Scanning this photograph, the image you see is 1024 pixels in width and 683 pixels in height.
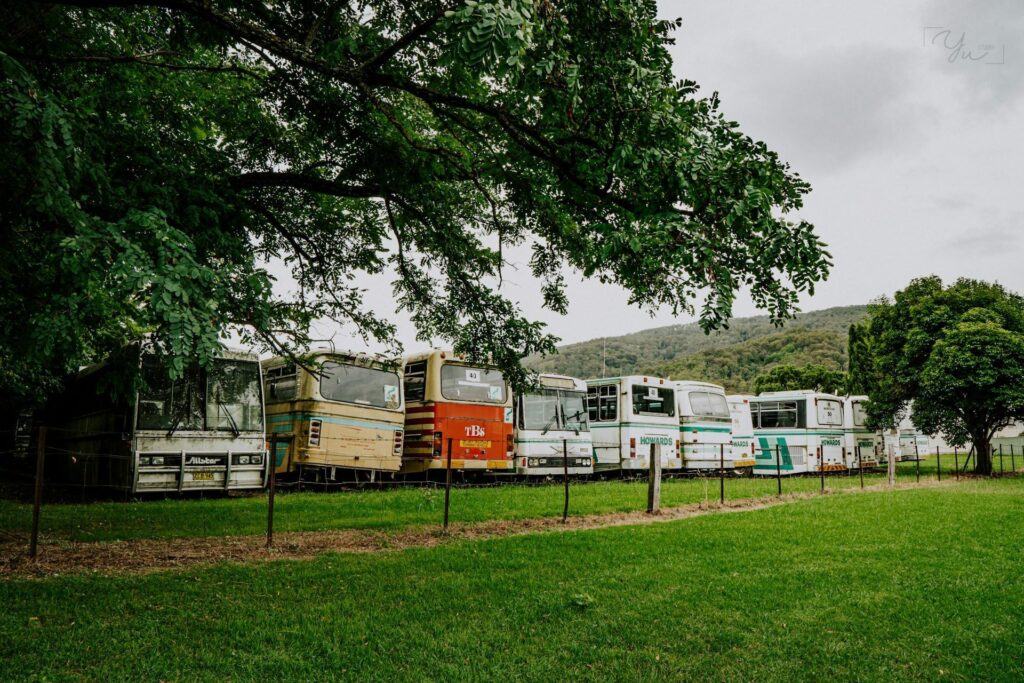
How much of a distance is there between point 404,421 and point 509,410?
283 centimetres

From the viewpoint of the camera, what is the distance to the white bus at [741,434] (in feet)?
84.0

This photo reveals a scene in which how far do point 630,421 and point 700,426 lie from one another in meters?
3.12

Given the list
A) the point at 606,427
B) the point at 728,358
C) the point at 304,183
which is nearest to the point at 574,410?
the point at 606,427

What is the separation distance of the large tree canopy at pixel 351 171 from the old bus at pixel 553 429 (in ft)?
31.4

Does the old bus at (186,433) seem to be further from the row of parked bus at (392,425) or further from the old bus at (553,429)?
the old bus at (553,429)

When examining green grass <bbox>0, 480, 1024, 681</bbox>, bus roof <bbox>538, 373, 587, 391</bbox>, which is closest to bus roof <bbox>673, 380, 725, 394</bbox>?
bus roof <bbox>538, 373, 587, 391</bbox>

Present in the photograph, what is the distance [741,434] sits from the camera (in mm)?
26125

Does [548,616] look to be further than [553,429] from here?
No

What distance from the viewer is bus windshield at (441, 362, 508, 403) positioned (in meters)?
18.3

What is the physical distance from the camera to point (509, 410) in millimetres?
19234

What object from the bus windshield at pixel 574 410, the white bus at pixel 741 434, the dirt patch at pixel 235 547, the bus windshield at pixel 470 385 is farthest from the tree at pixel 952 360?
the dirt patch at pixel 235 547

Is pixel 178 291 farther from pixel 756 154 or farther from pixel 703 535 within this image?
pixel 703 535

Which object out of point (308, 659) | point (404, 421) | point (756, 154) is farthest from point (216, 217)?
point (404, 421)

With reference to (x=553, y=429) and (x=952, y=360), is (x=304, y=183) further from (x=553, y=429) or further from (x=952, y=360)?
(x=952, y=360)
